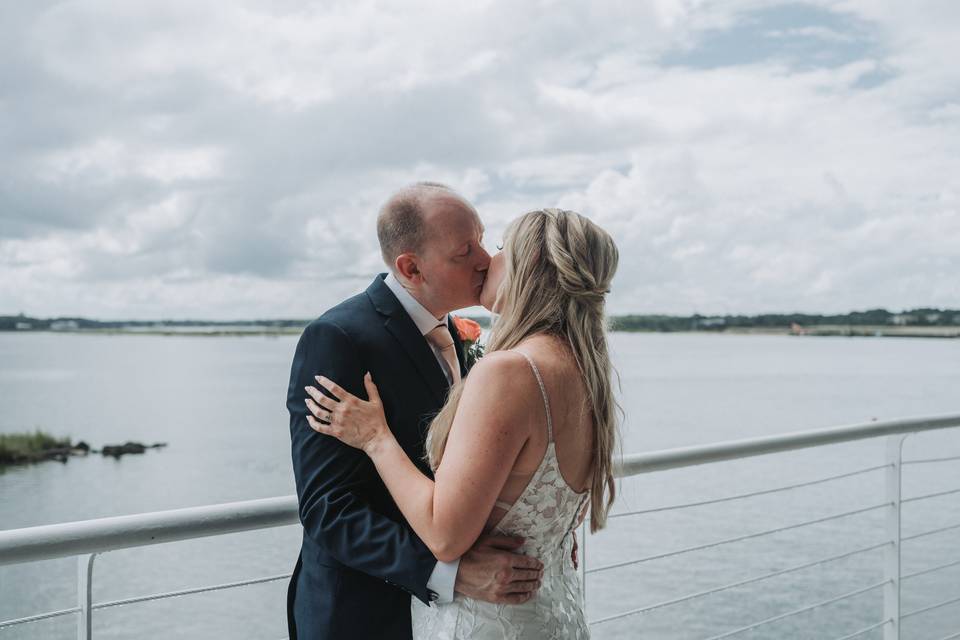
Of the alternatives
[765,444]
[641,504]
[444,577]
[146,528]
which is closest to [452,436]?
[444,577]

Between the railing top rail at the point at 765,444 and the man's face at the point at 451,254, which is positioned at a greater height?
the man's face at the point at 451,254

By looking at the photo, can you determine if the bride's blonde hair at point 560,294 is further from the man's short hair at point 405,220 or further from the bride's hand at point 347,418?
the man's short hair at point 405,220

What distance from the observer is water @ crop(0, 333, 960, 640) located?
24.4 metres

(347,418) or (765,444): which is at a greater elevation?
(347,418)

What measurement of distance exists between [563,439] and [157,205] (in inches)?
3290

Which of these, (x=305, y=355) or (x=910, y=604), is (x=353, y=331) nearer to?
(x=305, y=355)

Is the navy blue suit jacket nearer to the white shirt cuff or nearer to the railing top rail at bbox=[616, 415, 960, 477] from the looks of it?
the white shirt cuff

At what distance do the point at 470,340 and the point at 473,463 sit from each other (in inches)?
18.9

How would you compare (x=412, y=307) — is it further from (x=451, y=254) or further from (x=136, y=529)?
(x=136, y=529)

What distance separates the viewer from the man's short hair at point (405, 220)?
1.65 m

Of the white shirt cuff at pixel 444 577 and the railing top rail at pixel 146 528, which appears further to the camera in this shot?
the white shirt cuff at pixel 444 577


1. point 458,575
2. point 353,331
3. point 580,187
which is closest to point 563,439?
point 458,575

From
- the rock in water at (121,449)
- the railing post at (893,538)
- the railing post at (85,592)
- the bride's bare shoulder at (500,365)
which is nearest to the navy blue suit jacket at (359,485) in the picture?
the bride's bare shoulder at (500,365)

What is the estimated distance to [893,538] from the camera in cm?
315
